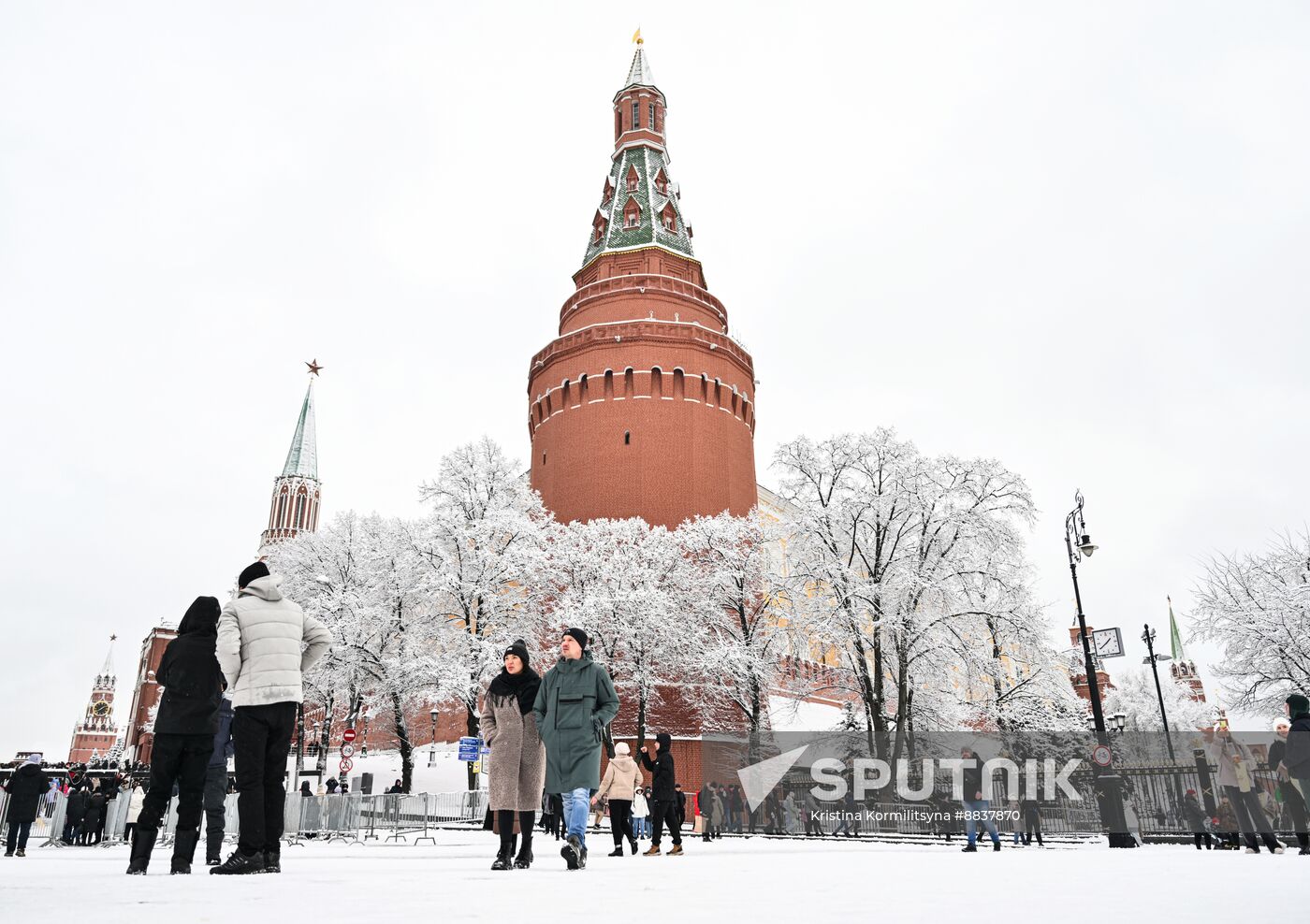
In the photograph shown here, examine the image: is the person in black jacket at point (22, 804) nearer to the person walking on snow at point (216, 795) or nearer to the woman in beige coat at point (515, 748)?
the person walking on snow at point (216, 795)

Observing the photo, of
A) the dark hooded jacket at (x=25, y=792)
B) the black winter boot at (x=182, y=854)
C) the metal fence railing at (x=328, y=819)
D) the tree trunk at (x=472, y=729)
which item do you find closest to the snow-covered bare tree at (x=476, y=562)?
the tree trunk at (x=472, y=729)

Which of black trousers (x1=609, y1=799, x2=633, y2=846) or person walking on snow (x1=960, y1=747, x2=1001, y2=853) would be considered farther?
person walking on snow (x1=960, y1=747, x2=1001, y2=853)

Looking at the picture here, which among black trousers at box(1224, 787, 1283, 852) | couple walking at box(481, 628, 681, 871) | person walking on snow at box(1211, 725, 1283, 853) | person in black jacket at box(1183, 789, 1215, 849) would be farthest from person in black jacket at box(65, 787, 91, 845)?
person in black jacket at box(1183, 789, 1215, 849)

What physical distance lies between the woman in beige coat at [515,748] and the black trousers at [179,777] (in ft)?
6.72

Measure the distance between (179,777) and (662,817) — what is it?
6.72 meters

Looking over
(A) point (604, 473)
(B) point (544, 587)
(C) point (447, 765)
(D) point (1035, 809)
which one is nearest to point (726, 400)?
(A) point (604, 473)

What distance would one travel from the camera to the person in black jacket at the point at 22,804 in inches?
504

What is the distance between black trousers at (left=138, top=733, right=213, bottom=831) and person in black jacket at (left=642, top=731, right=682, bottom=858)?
614 cm

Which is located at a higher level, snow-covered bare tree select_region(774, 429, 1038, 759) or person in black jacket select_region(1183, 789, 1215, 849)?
snow-covered bare tree select_region(774, 429, 1038, 759)

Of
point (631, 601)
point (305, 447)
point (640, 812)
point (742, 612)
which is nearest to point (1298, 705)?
point (640, 812)

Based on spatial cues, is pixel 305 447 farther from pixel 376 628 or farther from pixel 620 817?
pixel 620 817

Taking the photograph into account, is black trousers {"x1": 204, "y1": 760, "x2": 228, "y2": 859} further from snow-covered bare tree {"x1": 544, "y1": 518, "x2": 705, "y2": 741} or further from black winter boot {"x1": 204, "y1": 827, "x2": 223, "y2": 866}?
snow-covered bare tree {"x1": 544, "y1": 518, "x2": 705, "y2": 741}

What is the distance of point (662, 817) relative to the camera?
11.6 metres

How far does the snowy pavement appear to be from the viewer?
402 centimetres
